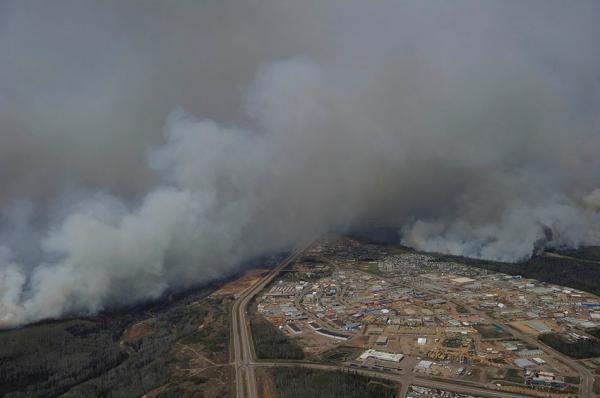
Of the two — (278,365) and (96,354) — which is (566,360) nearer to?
(278,365)

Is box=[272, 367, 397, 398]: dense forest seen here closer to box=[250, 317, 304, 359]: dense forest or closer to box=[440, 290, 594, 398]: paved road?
box=[250, 317, 304, 359]: dense forest

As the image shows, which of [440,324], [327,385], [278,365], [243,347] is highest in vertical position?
[440,324]

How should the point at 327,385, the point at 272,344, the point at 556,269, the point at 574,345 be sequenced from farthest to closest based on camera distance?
the point at 556,269 < the point at 272,344 < the point at 574,345 < the point at 327,385

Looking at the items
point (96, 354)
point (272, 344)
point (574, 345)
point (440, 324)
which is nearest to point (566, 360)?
point (574, 345)

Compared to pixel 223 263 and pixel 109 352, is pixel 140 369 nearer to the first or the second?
pixel 109 352

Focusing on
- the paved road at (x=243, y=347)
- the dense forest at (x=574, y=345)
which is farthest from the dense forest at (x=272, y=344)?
the dense forest at (x=574, y=345)

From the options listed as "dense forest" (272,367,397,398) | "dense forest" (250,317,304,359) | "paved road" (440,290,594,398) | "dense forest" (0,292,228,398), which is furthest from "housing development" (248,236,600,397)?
"dense forest" (0,292,228,398)
